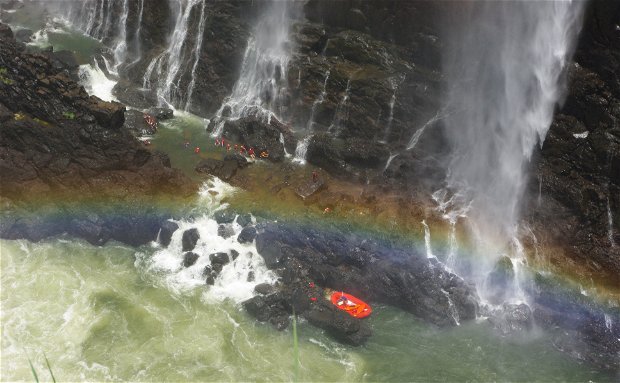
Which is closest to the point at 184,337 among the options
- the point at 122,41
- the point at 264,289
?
the point at 264,289

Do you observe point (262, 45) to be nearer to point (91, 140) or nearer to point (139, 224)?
point (91, 140)

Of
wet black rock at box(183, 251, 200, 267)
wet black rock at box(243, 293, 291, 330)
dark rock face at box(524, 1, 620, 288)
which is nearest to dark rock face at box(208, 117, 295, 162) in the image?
wet black rock at box(183, 251, 200, 267)

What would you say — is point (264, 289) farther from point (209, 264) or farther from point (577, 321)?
point (577, 321)

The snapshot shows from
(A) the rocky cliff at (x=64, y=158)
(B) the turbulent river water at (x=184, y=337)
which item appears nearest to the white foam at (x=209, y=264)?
(B) the turbulent river water at (x=184, y=337)

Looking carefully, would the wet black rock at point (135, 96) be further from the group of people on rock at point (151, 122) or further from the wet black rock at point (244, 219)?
the wet black rock at point (244, 219)

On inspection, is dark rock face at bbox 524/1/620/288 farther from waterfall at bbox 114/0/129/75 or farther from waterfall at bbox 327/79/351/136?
waterfall at bbox 114/0/129/75

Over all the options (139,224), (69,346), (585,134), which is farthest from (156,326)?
(585,134)
